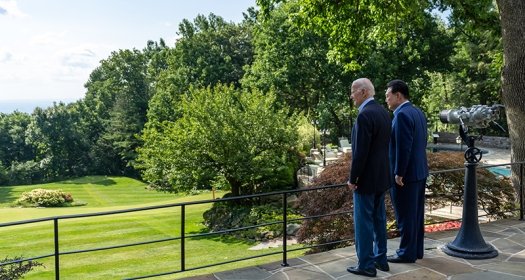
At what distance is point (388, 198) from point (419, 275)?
3380 millimetres

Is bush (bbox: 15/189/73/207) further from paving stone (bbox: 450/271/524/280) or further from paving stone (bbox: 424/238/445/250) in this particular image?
paving stone (bbox: 450/271/524/280)

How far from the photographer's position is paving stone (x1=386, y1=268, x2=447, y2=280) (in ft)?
13.7

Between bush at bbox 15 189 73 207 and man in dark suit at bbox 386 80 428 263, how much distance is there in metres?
31.5

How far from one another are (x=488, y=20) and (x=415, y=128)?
23.4 ft

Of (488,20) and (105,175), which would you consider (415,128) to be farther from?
(105,175)

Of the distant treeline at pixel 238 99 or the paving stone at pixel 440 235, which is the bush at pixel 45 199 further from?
the paving stone at pixel 440 235

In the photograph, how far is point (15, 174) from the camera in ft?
161

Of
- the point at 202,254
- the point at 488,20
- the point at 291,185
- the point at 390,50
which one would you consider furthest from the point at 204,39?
the point at 488,20

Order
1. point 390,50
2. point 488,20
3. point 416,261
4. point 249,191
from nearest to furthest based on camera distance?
point 416,261
point 488,20
point 249,191
point 390,50

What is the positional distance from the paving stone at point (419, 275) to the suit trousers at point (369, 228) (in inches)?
7.4

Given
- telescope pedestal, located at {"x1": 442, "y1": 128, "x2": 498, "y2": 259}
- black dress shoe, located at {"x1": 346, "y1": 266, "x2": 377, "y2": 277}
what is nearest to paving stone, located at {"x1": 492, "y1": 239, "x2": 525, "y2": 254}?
telescope pedestal, located at {"x1": 442, "y1": 128, "x2": 498, "y2": 259}

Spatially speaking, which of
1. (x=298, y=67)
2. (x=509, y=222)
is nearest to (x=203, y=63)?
(x=298, y=67)

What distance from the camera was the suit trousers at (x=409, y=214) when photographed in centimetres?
441

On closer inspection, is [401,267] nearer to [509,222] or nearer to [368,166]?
[368,166]
